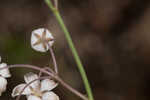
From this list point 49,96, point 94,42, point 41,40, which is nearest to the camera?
point 49,96

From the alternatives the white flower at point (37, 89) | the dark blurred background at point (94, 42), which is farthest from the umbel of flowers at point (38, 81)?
the dark blurred background at point (94, 42)

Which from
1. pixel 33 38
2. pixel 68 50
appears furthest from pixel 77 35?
pixel 33 38

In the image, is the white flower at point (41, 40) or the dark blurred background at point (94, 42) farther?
the dark blurred background at point (94, 42)

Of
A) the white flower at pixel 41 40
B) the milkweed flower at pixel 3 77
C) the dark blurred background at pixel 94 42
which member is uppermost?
the white flower at pixel 41 40

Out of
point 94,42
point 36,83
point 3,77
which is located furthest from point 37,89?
point 94,42

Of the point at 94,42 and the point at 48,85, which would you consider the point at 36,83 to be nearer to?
the point at 48,85

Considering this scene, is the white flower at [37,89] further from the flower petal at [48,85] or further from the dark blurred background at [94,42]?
the dark blurred background at [94,42]

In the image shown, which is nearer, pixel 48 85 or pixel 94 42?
pixel 48 85

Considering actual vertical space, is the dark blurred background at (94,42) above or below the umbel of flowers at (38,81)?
below
